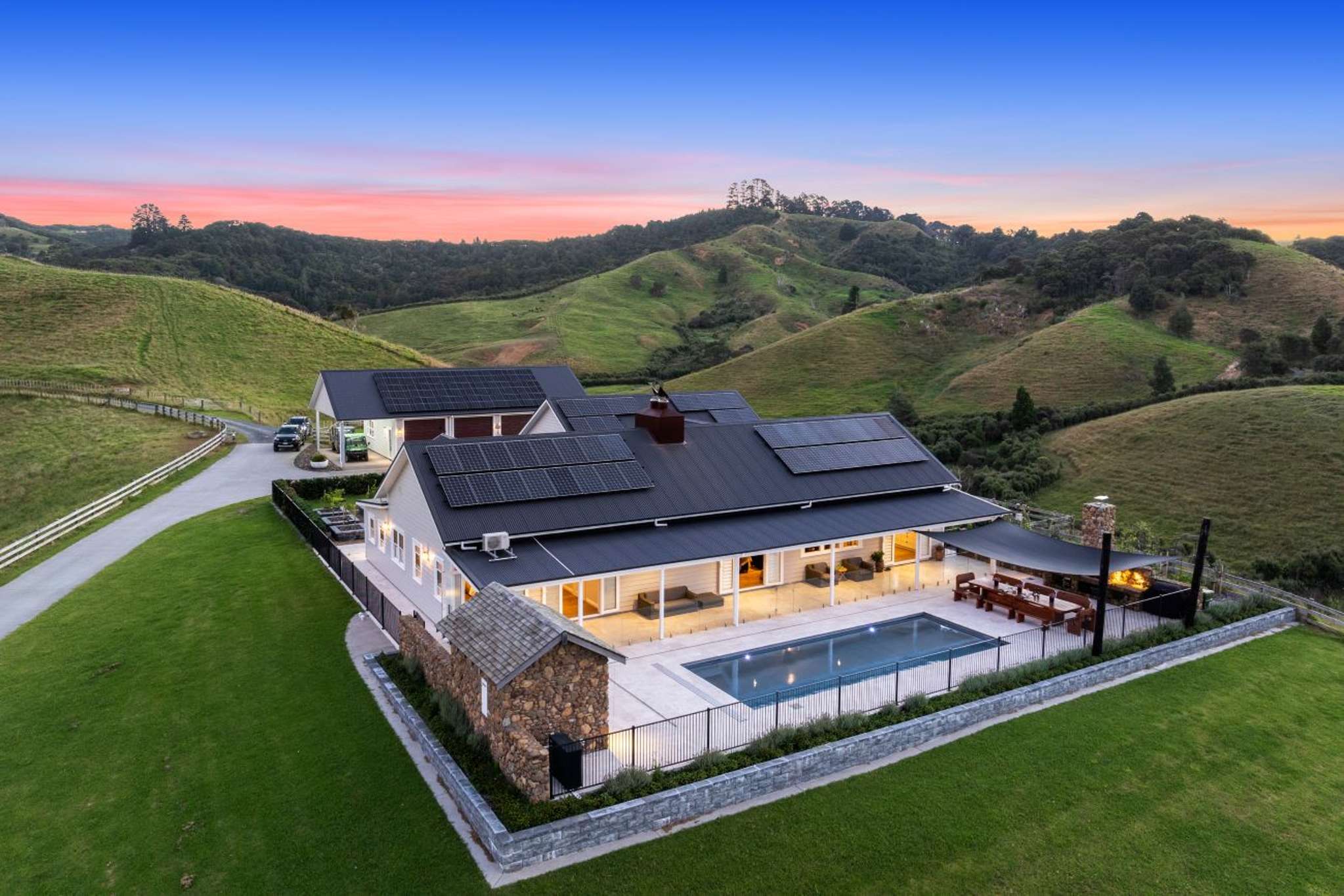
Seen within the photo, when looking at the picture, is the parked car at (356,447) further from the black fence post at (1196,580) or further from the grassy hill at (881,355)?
the grassy hill at (881,355)

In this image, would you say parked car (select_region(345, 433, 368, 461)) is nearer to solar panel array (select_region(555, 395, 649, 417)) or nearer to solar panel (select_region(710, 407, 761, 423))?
solar panel array (select_region(555, 395, 649, 417))

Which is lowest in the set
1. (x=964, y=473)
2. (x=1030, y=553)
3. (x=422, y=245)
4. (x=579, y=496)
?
(x=964, y=473)

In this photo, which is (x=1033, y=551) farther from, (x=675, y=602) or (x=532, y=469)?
(x=532, y=469)

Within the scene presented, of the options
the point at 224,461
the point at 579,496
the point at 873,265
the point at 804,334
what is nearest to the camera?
the point at 579,496

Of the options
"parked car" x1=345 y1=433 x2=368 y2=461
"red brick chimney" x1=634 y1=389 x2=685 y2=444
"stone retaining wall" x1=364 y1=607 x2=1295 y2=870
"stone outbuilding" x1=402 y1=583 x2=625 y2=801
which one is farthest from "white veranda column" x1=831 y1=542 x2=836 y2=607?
"parked car" x1=345 y1=433 x2=368 y2=461

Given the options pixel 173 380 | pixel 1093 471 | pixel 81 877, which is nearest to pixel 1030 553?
pixel 81 877

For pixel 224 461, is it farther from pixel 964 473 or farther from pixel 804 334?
pixel 804 334
